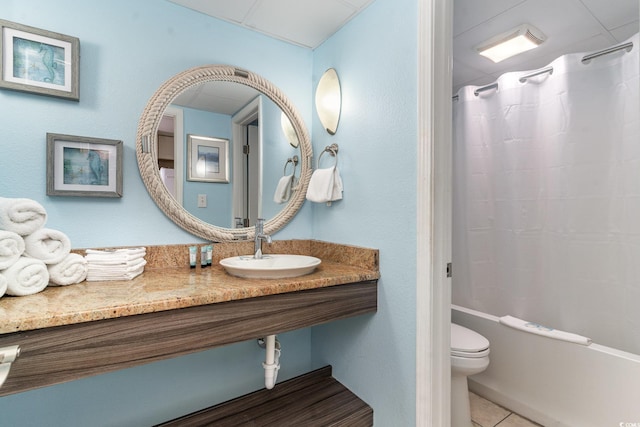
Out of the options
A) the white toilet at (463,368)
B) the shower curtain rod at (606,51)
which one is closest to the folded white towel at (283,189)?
the white toilet at (463,368)

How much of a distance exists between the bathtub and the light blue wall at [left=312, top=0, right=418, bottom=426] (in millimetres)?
982

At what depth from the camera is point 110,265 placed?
42.1 inches

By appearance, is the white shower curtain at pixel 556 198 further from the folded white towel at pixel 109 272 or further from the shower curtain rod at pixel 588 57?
the folded white towel at pixel 109 272

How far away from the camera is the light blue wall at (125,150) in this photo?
3.54ft

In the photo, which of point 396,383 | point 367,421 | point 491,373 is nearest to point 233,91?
point 396,383

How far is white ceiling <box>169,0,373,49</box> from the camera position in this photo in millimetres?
1341

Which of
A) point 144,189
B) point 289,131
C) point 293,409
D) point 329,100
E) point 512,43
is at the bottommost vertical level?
point 293,409

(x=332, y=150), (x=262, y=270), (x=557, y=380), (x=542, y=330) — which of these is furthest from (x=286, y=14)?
(x=557, y=380)

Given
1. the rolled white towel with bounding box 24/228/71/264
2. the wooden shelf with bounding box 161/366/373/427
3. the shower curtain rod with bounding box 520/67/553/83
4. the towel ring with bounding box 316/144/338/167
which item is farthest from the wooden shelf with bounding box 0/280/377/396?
the shower curtain rod with bounding box 520/67/553/83

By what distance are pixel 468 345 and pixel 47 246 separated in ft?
6.16

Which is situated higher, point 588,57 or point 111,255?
point 588,57

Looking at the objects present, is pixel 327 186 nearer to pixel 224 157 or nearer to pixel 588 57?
pixel 224 157

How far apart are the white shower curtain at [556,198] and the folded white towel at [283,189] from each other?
134 centimetres

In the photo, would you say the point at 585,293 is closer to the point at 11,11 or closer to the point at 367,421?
the point at 367,421
